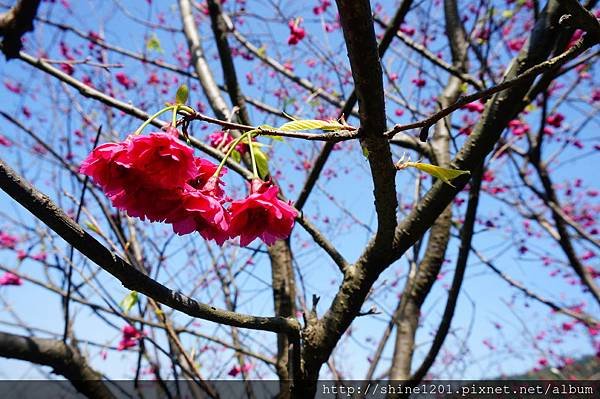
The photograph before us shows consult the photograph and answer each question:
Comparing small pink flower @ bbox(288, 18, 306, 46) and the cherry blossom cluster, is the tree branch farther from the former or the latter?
small pink flower @ bbox(288, 18, 306, 46)

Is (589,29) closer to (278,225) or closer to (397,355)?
(278,225)

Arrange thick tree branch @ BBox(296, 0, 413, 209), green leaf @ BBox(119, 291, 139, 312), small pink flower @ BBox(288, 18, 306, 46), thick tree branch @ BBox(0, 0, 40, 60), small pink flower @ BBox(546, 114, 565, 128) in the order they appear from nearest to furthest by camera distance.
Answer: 1. thick tree branch @ BBox(296, 0, 413, 209)
2. green leaf @ BBox(119, 291, 139, 312)
3. thick tree branch @ BBox(0, 0, 40, 60)
4. small pink flower @ BBox(288, 18, 306, 46)
5. small pink flower @ BBox(546, 114, 565, 128)

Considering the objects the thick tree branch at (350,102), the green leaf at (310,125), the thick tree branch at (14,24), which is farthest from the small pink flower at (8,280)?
the green leaf at (310,125)

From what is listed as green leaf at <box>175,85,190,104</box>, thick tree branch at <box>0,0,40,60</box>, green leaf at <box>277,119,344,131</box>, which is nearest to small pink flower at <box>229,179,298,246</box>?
green leaf at <box>277,119,344,131</box>

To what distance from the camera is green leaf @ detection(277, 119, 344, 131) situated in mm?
927

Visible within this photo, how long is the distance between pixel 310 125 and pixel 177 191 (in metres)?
0.33

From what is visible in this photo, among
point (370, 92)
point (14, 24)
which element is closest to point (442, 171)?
point (370, 92)

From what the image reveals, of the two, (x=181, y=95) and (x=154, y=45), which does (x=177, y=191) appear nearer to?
(x=181, y=95)

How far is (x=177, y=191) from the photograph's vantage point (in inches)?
37.2

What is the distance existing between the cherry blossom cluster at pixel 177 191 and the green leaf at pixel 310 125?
0.48 ft

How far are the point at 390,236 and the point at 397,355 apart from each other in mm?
1214

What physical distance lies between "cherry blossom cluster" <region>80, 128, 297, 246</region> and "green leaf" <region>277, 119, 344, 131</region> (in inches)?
5.7

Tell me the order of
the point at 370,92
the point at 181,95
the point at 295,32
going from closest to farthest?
1. the point at 370,92
2. the point at 181,95
3. the point at 295,32

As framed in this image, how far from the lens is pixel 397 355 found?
7.25 feet
